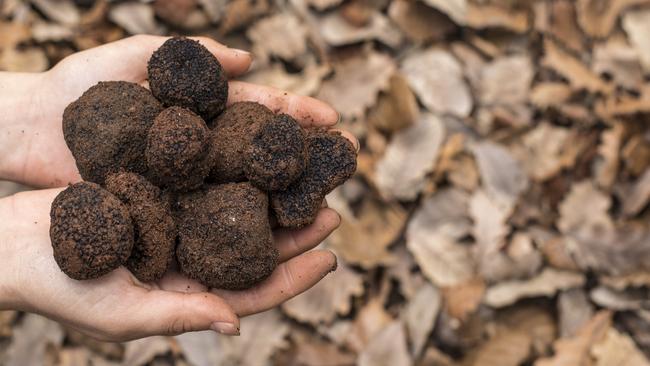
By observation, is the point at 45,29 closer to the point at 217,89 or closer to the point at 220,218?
the point at 217,89

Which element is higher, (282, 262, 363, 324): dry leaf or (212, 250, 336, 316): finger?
(212, 250, 336, 316): finger

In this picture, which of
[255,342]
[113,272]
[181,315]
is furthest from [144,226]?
[255,342]

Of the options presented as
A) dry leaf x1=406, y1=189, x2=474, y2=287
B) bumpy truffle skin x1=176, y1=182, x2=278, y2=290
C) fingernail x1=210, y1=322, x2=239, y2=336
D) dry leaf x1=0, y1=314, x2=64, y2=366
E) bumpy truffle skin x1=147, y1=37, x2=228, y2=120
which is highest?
bumpy truffle skin x1=147, y1=37, x2=228, y2=120

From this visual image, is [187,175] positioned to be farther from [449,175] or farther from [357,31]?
[357,31]

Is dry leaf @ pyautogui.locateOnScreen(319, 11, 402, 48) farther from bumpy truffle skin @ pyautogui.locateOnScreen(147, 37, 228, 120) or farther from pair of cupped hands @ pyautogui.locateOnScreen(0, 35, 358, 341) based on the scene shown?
bumpy truffle skin @ pyautogui.locateOnScreen(147, 37, 228, 120)

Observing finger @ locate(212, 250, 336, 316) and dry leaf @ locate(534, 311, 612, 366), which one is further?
dry leaf @ locate(534, 311, 612, 366)

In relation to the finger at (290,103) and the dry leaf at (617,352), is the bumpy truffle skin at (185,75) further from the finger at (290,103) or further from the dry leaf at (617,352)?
the dry leaf at (617,352)

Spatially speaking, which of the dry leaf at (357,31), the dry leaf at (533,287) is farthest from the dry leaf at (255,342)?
the dry leaf at (357,31)

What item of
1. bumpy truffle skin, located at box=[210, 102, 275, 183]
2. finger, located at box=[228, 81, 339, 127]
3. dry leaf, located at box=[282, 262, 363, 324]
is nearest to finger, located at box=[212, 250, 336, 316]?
bumpy truffle skin, located at box=[210, 102, 275, 183]
